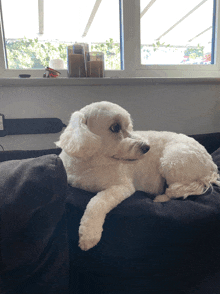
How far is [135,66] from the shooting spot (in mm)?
1773

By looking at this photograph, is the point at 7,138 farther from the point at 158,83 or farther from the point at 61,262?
the point at 158,83

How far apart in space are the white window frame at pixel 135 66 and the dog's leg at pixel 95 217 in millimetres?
1228

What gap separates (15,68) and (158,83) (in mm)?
1124

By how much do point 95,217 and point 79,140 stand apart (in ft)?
0.93

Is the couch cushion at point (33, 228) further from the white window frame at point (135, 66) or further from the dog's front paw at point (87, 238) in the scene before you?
the white window frame at point (135, 66)

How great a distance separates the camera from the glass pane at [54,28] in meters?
1.62

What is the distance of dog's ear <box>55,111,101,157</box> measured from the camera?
2.60 ft

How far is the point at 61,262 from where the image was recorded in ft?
2.07

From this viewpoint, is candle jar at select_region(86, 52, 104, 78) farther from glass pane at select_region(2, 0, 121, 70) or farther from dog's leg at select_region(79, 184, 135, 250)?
dog's leg at select_region(79, 184, 135, 250)

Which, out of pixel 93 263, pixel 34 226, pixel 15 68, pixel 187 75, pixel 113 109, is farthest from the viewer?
pixel 187 75

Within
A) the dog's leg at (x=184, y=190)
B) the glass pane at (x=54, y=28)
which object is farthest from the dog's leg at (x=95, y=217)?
the glass pane at (x=54, y=28)

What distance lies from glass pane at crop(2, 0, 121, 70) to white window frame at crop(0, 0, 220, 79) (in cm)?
9

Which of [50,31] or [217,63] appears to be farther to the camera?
[217,63]

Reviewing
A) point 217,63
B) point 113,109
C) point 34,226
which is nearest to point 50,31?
point 113,109
